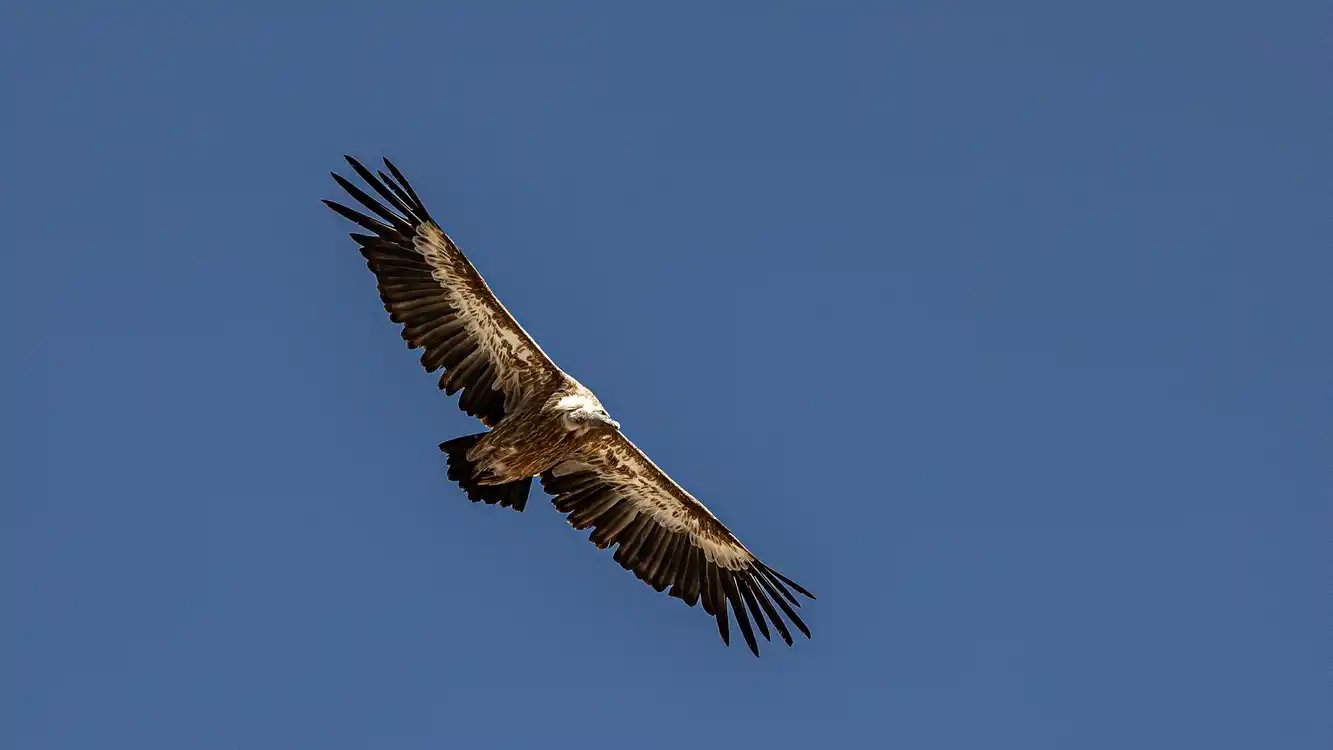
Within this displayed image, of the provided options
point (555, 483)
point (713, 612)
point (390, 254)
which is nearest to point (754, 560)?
point (713, 612)

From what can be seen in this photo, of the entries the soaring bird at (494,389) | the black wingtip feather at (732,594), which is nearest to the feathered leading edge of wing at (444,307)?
the soaring bird at (494,389)

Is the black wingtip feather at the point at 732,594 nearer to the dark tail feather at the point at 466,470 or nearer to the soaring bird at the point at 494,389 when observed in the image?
the soaring bird at the point at 494,389

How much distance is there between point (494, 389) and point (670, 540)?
10.7ft

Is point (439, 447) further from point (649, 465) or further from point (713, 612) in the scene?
point (713, 612)

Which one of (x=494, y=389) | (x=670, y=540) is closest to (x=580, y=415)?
(x=494, y=389)

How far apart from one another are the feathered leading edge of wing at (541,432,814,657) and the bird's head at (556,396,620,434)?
1005 millimetres

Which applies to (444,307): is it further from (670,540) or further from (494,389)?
(670,540)

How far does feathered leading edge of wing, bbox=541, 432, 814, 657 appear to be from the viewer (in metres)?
22.8

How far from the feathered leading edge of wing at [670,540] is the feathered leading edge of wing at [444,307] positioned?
4.96 ft

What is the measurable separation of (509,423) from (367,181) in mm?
3340

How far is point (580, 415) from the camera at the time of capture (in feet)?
70.4

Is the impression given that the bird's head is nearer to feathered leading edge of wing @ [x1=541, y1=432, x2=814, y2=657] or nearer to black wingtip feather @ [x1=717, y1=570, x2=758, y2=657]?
feathered leading edge of wing @ [x1=541, y1=432, x2=814, y2=657]

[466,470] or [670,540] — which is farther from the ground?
[670,540]

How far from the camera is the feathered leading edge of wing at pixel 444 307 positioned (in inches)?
842
